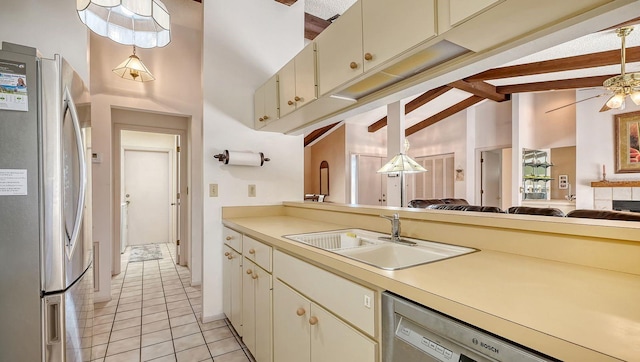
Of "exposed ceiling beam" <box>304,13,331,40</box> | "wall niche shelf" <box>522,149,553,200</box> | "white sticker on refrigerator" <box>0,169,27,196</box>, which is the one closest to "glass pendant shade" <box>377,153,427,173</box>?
"exposed ceiling beam" <box>304,13,331,40</box>

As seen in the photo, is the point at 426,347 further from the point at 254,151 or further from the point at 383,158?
the point at 383,158

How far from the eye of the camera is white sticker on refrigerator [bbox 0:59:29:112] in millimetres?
1239

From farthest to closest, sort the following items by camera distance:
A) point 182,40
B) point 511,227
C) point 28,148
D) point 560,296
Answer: point 182,40, point 28,148, point 511,227, point 560,296

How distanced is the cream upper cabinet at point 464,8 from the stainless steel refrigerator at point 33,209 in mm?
1763

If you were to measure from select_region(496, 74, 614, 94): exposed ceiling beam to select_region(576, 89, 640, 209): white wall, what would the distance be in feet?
1.89

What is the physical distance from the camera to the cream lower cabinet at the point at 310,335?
97 cm

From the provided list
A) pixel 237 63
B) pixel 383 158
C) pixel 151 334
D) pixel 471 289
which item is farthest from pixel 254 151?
pixel 383 158

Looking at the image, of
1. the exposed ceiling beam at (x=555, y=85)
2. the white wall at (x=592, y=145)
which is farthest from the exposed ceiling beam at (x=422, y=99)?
the white wall at (x=592, y=145)

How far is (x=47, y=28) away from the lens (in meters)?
2.06

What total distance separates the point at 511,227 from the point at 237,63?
2.51 meters

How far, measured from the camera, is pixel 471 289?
2.50ft

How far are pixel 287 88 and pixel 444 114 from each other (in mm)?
6017

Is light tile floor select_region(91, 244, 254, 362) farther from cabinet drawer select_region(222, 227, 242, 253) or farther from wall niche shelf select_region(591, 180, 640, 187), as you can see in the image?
wall niche shelf select_region(591, 180, 640, 187)

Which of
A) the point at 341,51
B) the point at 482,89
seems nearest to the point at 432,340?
the point at 341,51
